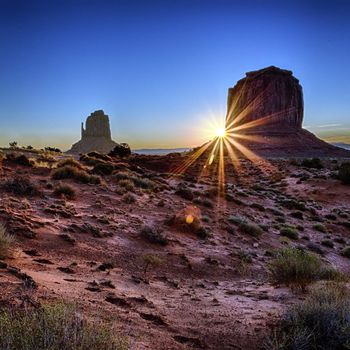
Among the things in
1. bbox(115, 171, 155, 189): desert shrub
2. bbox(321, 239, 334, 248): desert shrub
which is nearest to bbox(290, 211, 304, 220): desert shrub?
bbox(321, 239, 334, 248): desert shrub

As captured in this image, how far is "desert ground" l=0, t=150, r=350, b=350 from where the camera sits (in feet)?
17.7

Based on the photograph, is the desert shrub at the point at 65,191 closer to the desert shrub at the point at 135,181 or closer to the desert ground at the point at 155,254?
the desert ground at the point at 155,254

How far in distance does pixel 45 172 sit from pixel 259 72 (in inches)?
4131

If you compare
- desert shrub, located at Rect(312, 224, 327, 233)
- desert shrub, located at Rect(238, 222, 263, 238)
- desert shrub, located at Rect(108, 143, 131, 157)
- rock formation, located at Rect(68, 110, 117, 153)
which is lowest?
desert shrub, located at Rect(312, 224, 327, 233)

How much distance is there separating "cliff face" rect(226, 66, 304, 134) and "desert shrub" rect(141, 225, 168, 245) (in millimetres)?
95555

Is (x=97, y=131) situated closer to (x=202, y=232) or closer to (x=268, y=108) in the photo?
(x=268, y=108)

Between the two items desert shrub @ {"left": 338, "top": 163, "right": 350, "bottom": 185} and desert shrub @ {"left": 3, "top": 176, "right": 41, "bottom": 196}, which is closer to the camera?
desert shrub @ {"left": 3, "top": 176, "right": 41, "bottom": 196}

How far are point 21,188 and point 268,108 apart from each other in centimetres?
10373

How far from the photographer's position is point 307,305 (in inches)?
208

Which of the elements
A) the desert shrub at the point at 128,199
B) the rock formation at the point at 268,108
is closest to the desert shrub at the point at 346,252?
the desert shrub at the point at 128,199

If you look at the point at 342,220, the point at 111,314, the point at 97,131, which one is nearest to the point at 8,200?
the point at 111,314

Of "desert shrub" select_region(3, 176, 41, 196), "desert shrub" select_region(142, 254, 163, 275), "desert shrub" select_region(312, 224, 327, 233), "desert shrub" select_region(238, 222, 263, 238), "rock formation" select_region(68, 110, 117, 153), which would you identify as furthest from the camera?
"rock formation" select_region(68, 110, 117, 153)

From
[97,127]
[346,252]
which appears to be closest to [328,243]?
[346,252]

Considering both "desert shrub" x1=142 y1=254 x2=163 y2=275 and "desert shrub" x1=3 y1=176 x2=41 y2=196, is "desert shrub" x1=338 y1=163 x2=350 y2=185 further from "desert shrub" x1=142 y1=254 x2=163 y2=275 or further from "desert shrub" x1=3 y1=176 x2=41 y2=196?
"desert shrub" x1=142 y1=254 x2=163 y2=275
